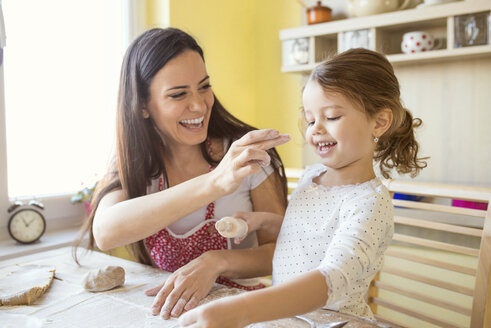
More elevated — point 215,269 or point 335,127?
point 335,127

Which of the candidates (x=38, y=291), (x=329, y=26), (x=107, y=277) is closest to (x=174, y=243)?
(x=107, y=277)

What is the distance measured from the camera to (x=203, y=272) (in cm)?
100

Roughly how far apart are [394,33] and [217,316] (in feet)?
6.79

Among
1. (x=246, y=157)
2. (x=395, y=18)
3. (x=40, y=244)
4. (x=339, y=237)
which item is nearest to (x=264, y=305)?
(x=339, y=237)

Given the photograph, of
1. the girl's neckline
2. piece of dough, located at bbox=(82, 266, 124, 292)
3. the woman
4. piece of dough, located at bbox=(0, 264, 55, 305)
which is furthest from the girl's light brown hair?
piece of dough, located at bbox=(0, 264, 55, 305)

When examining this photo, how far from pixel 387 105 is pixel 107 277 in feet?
2.38

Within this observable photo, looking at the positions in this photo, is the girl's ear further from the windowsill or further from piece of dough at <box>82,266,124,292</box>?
the windowsill

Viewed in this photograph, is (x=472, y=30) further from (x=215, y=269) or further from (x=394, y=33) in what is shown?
(x=215, y=269)

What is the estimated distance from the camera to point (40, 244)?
1.75 meters

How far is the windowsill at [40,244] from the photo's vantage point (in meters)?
1.63

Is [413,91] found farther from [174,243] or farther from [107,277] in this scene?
[107,277]

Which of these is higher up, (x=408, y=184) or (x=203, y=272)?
(x=408, y=184)

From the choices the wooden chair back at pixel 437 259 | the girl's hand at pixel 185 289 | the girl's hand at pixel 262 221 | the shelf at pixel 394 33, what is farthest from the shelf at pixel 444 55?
the girl's hand at pixel 185 289

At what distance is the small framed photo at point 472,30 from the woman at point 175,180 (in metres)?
1.15
